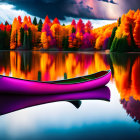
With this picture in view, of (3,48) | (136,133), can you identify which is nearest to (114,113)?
(136,133)

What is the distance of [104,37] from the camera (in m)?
76.8

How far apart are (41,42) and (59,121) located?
72.8m

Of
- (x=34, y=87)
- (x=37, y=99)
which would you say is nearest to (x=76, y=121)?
(x=37, y=99)

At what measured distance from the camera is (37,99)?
966 centimetres

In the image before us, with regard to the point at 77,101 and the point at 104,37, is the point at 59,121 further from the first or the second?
the point at 104,37

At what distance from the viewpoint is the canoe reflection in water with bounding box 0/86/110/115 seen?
8.77 metres

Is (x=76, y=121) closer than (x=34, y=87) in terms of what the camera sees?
Yes

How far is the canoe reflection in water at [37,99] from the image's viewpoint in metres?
8.77

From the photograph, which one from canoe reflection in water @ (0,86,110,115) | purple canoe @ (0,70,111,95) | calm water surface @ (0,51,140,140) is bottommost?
calm water surface @ (0,51,140,140)

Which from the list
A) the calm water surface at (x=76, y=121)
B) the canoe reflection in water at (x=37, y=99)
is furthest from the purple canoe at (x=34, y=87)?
the calm water surface at (x=76, y=121)

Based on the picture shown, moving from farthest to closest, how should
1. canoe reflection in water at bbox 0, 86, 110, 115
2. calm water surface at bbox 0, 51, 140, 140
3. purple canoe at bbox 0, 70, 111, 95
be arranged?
purple canoe at bbox 0, 70, 111, 95
canoe reflection in water at bbox 0, 86, 110, 115
calm water surface at bbox 0, 51, 140, 140

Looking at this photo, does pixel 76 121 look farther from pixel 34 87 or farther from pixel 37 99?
pixel 34 87

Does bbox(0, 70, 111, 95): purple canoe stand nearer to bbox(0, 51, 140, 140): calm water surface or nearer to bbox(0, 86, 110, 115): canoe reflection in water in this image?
bbox(0, 86, 110, 115): canoe reflection in water

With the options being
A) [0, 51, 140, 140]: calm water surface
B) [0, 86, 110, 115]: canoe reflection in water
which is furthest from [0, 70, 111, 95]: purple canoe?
[0, 51, 140, 140]: calm water surface
